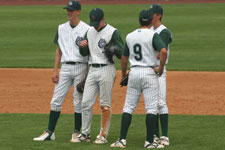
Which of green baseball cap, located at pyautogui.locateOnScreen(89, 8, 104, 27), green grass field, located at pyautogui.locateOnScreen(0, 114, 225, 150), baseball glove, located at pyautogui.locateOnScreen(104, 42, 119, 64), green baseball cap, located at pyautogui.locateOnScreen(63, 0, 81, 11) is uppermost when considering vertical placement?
green baseball cap, located at pyautogui.locateOnScreen(63, 0, 81, 11)

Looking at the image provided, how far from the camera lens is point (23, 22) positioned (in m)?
28.8

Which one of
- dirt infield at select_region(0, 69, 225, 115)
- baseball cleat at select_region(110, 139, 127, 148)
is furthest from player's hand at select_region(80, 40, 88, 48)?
dirt infield at select_region(0, 69, 225, 115)

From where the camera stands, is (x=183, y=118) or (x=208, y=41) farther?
(x=208, y=41)

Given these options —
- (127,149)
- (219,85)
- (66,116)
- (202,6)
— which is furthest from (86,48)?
(202,6)

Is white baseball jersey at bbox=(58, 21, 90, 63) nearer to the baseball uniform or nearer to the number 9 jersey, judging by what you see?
the baseball uniform

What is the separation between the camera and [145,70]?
25.5 ft

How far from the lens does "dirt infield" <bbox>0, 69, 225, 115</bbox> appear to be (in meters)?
11.9

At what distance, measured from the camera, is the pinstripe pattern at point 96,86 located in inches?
327

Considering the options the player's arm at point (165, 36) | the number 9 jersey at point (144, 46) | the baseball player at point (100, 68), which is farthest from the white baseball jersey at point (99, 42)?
the player's arm at point (165, 36)

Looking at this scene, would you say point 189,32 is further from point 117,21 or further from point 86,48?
point 86,48

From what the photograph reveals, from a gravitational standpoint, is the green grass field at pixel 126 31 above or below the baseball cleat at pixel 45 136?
above

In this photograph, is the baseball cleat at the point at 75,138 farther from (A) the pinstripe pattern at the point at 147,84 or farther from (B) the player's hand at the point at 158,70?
(B) the player's hand at the point at 158,70

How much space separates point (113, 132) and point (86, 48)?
1709 millimetres

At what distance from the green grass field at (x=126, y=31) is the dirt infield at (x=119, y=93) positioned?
A: 4.45 ft
